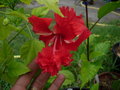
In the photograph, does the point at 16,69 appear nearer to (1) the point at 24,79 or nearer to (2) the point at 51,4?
(1) the point at 24,79

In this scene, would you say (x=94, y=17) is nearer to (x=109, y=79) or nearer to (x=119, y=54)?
(x=119, y=54)

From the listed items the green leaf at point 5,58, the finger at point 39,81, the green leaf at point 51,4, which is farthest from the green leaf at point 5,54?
the green leaf at point 51,4

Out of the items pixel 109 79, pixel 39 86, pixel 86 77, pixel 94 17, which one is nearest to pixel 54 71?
pixel 39 86

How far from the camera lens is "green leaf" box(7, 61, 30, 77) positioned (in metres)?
0.64

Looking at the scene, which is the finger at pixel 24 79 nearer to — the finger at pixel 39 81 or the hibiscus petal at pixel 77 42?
the finger at pixel 39 81

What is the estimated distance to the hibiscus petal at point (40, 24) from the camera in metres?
0.51

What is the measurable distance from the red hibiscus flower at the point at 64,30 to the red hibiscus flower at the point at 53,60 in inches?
0.9

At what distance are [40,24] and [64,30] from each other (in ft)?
0.16

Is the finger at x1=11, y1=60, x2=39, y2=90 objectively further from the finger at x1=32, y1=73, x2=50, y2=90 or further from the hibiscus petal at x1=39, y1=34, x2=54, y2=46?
the hibiscus petal at x1=39, y1=34, x2=54, y2=46

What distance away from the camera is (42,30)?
0.53m

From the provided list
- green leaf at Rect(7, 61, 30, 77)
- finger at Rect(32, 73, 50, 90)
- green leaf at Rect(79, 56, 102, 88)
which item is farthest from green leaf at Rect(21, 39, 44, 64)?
green leaf at Rect(79, 56, 102, 88)

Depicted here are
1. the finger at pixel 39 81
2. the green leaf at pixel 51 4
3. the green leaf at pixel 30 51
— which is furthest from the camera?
the finger at pixel 39 81

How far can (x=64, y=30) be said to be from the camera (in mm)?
503

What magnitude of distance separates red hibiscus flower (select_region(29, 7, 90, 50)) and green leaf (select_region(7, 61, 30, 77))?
132mm
